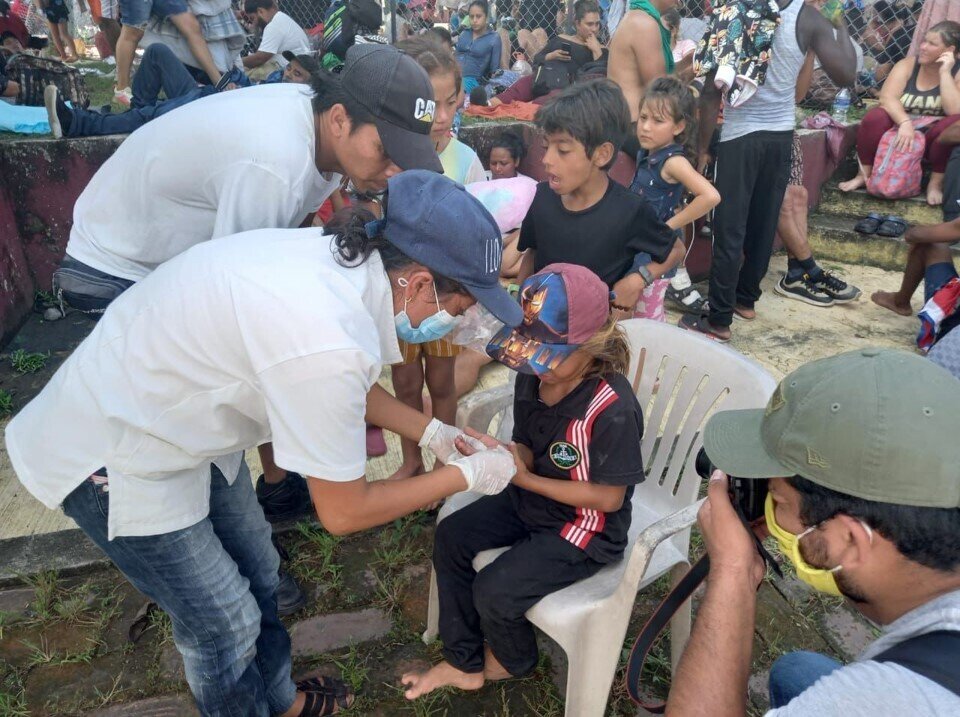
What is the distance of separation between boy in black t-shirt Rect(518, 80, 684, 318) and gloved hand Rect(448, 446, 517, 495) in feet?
4.18

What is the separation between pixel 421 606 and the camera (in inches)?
101

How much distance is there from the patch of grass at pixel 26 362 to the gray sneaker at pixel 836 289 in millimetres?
5301

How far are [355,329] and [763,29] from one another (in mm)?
3897

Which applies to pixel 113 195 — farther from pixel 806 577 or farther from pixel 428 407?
pixel 806 577

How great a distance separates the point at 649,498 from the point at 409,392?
3.71 feet

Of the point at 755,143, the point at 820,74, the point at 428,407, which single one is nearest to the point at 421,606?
the point at 428,407

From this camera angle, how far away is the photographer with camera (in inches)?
42.8

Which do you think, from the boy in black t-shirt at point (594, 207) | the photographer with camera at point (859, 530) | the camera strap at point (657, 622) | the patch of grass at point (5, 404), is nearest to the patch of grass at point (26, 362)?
the patch of grass at point (5, 404)

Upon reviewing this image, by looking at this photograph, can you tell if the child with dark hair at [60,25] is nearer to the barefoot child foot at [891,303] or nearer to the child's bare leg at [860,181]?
the child's bare leg at [860,181]

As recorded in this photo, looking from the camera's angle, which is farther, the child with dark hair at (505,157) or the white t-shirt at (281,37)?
the white t-shirt at (281,37)

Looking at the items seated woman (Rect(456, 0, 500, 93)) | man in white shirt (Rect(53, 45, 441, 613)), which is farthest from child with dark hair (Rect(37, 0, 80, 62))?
man in white shirt (Rect(53, 45, 441, 613))

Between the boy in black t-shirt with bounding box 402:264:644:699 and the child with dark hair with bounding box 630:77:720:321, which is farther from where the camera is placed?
the child with dark hair with bounding box 630:77:720:321

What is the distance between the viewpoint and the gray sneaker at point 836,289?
17.1 feet

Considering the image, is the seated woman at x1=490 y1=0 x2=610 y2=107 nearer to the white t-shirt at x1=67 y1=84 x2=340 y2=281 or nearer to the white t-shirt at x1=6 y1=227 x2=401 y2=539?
the white t-shirt at x1=67 y1=84 x2=340 y2=281
